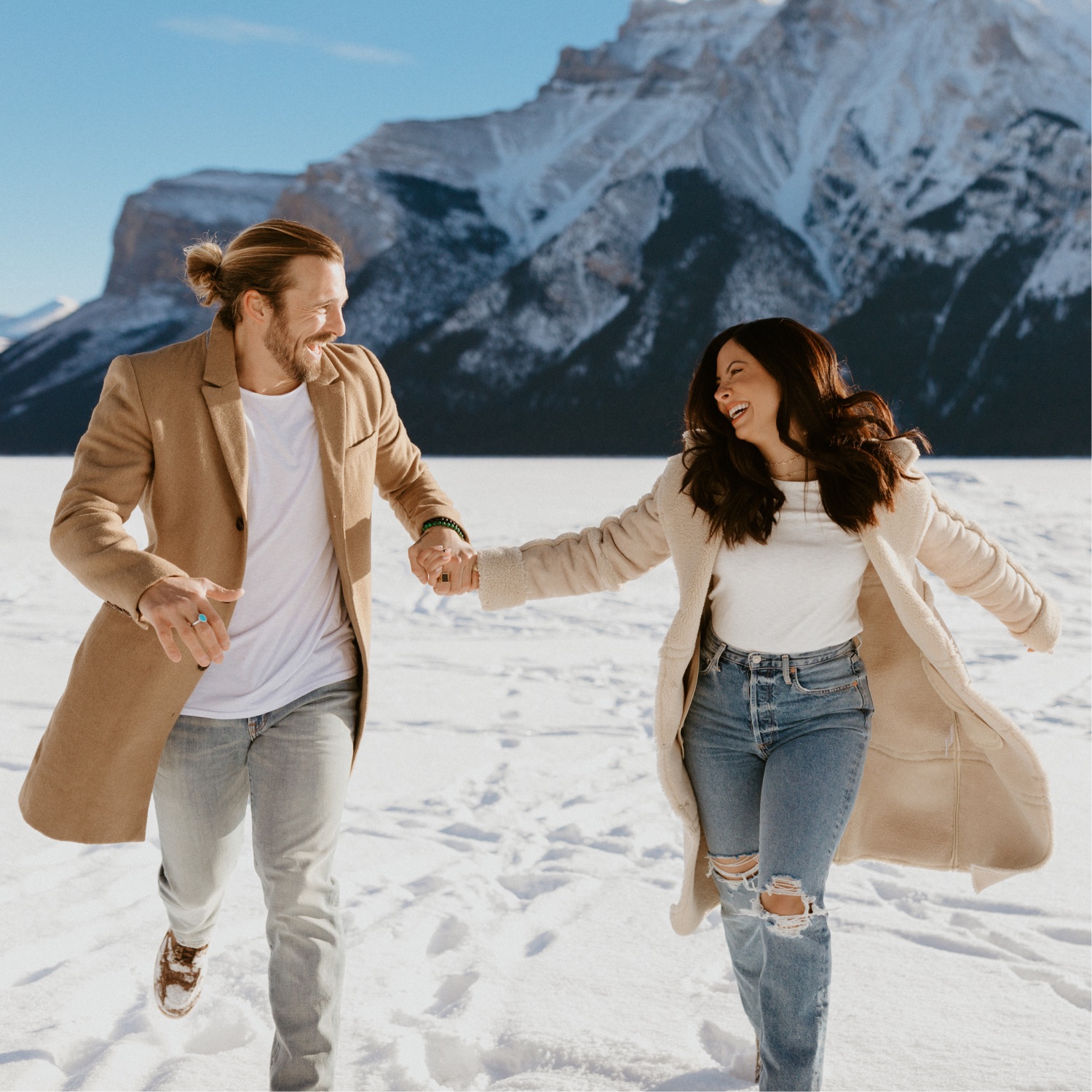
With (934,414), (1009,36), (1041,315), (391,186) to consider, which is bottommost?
(934,414)

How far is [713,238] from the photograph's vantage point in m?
88.9

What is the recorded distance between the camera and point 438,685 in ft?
23.9

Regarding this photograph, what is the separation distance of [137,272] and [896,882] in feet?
380

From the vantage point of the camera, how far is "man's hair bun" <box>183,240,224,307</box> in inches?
103

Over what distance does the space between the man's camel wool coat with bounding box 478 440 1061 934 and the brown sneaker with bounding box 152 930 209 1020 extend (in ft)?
3.96

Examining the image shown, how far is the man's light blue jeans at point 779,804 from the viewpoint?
239cm

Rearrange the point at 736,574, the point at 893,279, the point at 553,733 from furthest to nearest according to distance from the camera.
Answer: the point at 893,279 → the point at 553,733 → the point at 736,574

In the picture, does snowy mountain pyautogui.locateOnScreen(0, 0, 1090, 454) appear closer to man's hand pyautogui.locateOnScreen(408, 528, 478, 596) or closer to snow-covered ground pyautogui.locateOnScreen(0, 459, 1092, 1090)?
snow-covered ground pyautogui.locateOnScreen(0, 459, 1092, 1090)

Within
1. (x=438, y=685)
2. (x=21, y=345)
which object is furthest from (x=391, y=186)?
(x=438, y=685)

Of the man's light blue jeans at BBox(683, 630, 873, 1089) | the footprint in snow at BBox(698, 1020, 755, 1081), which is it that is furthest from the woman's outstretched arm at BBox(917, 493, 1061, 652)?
the footprint in snow at BBox(698, 1020, 755, 1081)

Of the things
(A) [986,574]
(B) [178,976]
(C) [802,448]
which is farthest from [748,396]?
(B) [178,976]

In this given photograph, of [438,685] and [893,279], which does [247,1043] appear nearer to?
[438,685]

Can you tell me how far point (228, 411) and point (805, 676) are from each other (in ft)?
4.69

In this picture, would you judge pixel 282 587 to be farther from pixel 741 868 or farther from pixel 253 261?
pixel 741 868
